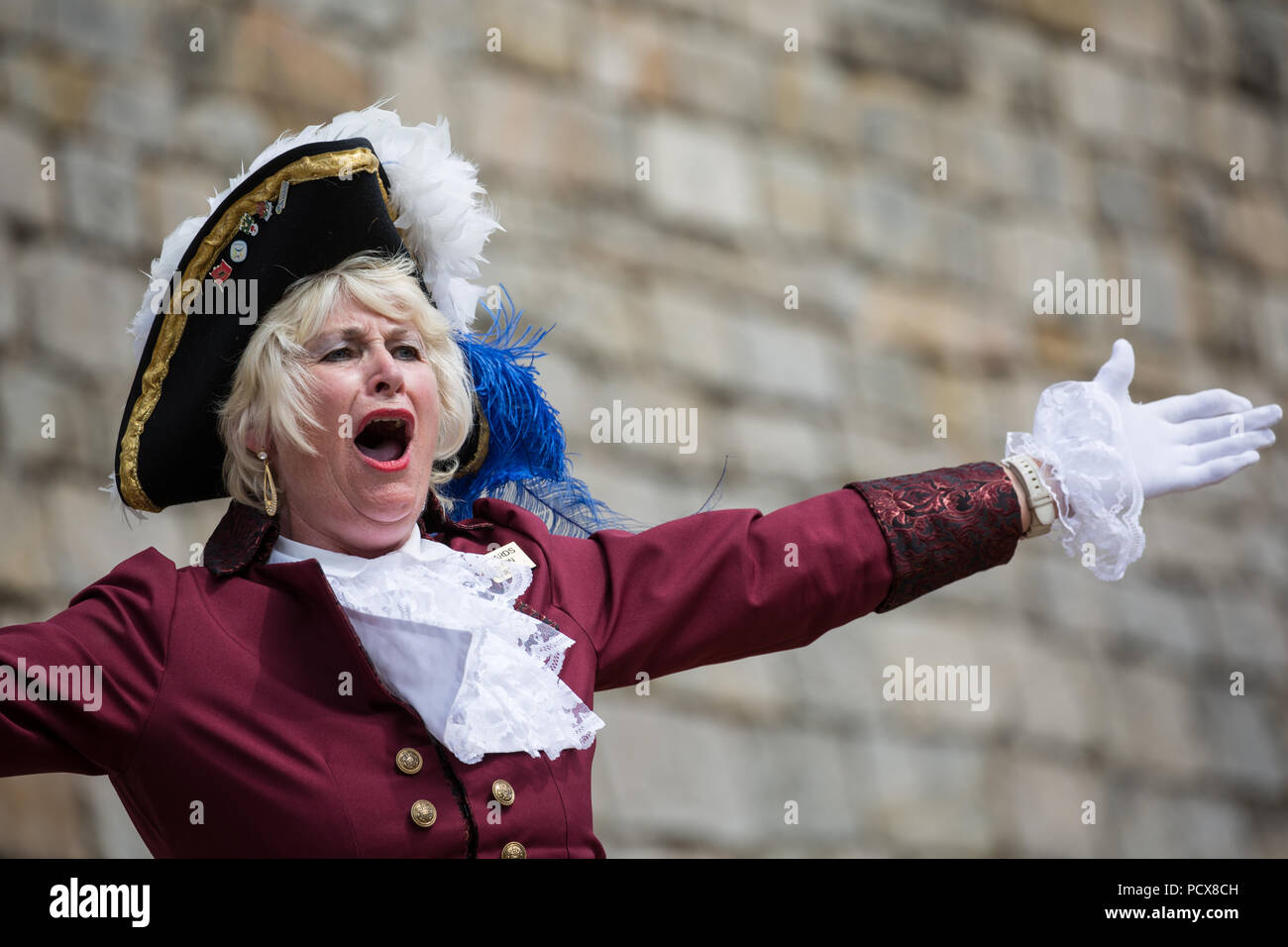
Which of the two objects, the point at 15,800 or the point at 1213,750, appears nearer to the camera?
the point at 15,800

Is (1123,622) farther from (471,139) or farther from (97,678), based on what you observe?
(97,678)

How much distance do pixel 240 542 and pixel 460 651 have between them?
0.34 m

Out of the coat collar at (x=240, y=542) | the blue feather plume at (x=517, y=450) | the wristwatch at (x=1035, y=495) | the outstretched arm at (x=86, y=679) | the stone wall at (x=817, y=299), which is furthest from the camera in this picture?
the stone wall at (x=817, y=299)

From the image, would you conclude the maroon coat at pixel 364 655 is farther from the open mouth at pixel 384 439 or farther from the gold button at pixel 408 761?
the open mouth at pixel 384 439

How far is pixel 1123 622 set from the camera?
15.8 feet

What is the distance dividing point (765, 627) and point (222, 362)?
2.58ft

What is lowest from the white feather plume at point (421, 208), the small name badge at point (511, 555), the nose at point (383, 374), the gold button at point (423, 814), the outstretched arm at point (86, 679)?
the gold button at point (423, 814)

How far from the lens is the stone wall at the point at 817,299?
3.49 m

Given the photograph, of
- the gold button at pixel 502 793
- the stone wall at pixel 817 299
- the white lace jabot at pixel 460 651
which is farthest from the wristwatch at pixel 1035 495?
the stone wall at pixel 817 299

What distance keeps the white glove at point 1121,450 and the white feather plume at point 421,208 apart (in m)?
0.82

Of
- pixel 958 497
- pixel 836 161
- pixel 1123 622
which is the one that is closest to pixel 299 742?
pixel 958 497

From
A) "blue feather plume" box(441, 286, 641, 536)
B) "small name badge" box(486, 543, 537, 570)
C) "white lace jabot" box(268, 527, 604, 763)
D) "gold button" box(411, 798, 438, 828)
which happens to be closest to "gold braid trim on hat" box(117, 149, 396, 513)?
"white lace jabot" box(268, 527, 604, 763)

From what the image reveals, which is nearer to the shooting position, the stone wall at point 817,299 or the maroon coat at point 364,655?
the maroon coat at point 364,655
